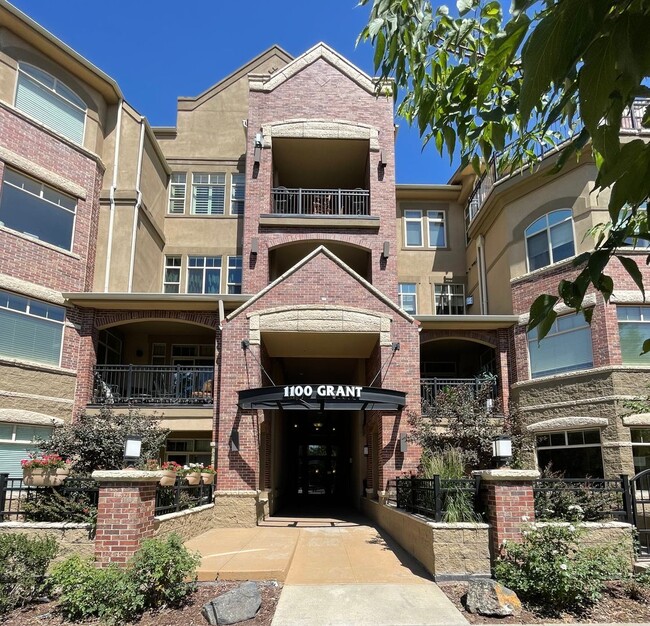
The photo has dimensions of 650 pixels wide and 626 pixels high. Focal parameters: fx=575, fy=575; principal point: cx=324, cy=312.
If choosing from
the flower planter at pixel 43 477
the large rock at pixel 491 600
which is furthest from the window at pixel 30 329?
the large rock at pixel 491 600

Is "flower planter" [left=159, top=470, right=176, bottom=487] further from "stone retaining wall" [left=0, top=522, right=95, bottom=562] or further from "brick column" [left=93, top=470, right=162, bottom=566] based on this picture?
"brick column" [left=93, top=470, right=162, bottom=566]

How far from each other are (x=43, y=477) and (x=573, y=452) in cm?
1320

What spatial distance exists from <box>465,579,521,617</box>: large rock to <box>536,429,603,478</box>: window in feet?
26.6

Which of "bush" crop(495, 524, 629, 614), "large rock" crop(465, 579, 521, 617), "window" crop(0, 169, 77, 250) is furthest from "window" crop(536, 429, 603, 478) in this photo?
"window" crop(0, 169, 77, 250)

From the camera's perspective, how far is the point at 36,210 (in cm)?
1605

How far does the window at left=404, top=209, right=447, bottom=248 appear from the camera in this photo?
2384 centimetres

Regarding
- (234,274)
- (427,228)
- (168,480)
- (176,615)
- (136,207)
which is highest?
(427,228)

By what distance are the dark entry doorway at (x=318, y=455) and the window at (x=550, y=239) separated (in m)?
12.0

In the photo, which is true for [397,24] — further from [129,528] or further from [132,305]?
[132,305]

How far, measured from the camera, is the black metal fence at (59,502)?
1019 cm

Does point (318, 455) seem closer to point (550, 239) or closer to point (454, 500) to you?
point (550, 239)

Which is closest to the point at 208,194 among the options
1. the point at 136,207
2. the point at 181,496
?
the point at 136,207

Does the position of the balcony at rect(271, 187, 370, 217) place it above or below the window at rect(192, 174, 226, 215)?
below

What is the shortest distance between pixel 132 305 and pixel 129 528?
9858 mm
